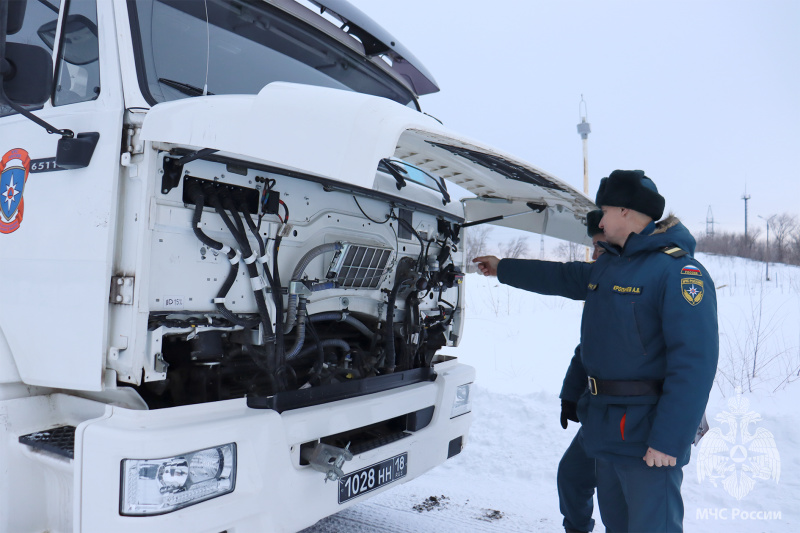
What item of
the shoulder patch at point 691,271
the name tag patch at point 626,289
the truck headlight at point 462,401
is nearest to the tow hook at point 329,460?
the truck headlight at point 462,401

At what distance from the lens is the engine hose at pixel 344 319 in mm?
2607

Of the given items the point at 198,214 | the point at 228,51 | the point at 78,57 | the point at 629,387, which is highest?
the point at 228,51

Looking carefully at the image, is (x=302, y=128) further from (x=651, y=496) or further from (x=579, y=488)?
(x=579, y=488)

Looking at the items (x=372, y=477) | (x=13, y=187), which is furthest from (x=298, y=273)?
(x=13, y=187)

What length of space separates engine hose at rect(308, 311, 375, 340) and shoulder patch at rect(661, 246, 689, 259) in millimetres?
1488

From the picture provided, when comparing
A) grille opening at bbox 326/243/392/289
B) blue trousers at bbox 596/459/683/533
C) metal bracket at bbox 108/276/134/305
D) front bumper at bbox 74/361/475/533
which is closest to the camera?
front bumper at bbox 74/361/475/533

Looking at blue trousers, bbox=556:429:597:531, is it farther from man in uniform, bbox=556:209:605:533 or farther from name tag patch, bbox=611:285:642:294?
name tag patch, bbox=611:285:642:294

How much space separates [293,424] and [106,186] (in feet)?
3.59

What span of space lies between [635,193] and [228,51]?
1.92 m

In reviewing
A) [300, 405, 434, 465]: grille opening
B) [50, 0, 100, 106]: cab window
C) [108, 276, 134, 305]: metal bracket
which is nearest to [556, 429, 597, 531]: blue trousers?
[300, 405, 434, 465]: grille opening

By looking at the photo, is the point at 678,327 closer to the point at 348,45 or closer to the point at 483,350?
the point at 348,45

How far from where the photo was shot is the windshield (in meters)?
2.12

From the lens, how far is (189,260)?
2.00 metres

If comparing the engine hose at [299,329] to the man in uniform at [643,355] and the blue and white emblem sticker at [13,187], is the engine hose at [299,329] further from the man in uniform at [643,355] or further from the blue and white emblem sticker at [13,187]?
the man in uniform at [643,355]
